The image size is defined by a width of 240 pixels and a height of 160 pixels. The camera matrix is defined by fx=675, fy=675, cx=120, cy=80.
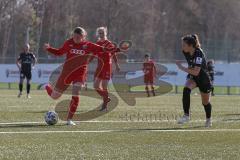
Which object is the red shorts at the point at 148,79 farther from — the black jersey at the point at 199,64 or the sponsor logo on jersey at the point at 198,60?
the sponsor logo on jersey at the point at 198,60

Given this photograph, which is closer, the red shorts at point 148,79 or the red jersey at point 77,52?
the red jersey at point 77,52

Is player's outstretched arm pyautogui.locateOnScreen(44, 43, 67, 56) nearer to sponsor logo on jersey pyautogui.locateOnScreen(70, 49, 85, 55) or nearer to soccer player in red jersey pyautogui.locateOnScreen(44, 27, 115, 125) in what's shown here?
soccer player in red jersey pyautogui.locateOnScreen(44, 27, 115, 125)

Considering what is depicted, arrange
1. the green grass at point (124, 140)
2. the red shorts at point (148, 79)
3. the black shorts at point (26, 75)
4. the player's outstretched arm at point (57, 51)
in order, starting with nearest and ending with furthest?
the green grass at point (124, 140), the player's outstretched arm at point (57, 51), the black shorts at point (26, 75), the red shorts at point (148, 79)

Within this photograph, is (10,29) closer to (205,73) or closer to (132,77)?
(132,77)

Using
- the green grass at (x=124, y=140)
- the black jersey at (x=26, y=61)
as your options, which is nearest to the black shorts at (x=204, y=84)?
the green grass at (x=124, y=140)

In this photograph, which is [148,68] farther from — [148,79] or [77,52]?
[77,52]

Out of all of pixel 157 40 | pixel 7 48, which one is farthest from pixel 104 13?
pixel 7 48

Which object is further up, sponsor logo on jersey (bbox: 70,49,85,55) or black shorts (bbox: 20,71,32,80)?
sponsor logo on jersey (bbox: 70,49,85,55)

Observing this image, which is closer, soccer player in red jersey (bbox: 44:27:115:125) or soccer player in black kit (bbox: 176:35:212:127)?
soccer player in black kit (bbox: 176:35:212:127)

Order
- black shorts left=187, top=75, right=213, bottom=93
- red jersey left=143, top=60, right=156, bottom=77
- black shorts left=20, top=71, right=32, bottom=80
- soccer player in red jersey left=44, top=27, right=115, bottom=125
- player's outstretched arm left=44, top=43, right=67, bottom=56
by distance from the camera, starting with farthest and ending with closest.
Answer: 1. red jersey left=143, top=60, right=156, bottom=77
2. black shorts left=20, top=71, right=32, bottom=80
3. player's outstretched arm left=44, top=43, right=67, bottom=56
4. soccer player in red jersey left=44, top=27, right=115, bottom=125
5. black shorts left=187, top=75, right=213, bottom=93

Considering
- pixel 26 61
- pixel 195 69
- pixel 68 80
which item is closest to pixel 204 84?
pixel 195 69

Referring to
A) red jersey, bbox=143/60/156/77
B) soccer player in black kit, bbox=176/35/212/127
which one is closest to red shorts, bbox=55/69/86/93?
soccer player in black kit, bbox=176/35/212/127

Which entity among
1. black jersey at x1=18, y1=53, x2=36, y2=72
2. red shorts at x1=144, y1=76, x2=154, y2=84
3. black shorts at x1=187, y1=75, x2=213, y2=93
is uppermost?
black jersey at x1=18, y1=53, x2=36, y2=72

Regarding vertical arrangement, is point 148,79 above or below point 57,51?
below
